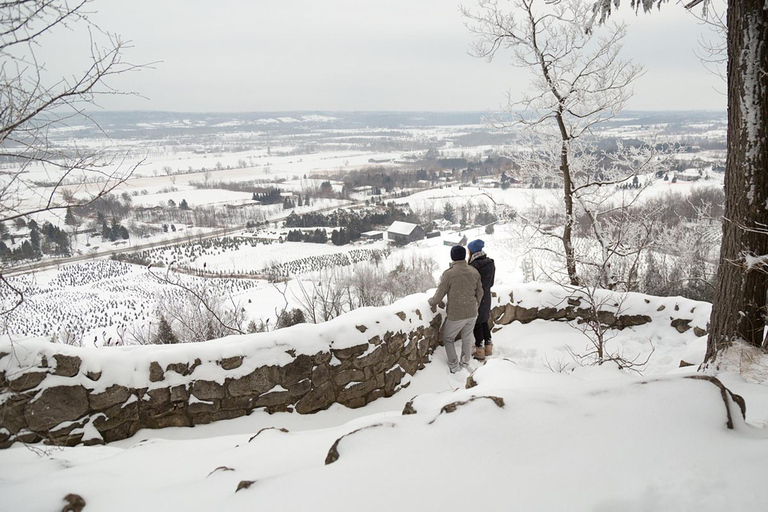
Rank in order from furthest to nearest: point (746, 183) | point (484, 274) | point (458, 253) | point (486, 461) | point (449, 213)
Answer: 1. point (449, 213)
2. point (484, 274)
3. point (458, 253)
4. point (746, 183)
5. point (486, 461)

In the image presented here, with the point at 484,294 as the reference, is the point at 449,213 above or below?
below

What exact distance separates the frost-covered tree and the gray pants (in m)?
2.61

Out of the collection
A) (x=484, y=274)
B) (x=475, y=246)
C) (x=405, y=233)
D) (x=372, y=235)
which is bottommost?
(x=372, y=235)

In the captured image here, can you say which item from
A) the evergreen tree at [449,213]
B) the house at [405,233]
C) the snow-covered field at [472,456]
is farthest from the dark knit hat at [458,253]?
the evergreen tree at [449,213]

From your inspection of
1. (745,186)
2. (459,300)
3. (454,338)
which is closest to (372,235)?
(454,338)

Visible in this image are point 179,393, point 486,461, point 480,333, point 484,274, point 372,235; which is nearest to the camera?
point 486,461

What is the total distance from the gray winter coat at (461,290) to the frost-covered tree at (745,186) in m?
2.49

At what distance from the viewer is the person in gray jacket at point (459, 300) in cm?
534

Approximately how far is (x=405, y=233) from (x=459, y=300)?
47276 millimetres

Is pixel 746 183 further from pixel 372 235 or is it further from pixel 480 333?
pixel 372 235

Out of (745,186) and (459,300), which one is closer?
(745,186)

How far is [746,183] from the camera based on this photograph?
3.38 m

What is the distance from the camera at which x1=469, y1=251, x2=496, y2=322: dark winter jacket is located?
18.9ft

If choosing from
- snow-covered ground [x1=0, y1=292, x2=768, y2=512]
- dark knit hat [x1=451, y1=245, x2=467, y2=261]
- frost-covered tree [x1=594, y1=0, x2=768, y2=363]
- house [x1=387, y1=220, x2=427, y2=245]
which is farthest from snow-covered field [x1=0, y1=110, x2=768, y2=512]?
house [x1=387, y1=220, x2=427, y2=245]
